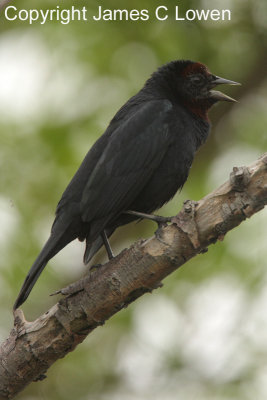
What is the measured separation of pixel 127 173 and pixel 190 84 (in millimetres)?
1042

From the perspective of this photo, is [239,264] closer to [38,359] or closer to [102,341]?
[102,341]

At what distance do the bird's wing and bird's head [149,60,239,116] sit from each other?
45cm

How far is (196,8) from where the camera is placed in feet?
17.7

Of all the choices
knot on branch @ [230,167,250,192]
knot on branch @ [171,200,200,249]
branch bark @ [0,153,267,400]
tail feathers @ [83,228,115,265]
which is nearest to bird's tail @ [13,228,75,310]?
branch bark @ [0,153,267,400]

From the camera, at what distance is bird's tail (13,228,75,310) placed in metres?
3.55

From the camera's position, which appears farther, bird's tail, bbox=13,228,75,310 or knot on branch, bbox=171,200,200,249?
bird's tail, bbox=13,228,75,310

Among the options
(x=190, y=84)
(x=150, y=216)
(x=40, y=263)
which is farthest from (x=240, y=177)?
(x=190, y=84)

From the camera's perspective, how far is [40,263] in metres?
3.62

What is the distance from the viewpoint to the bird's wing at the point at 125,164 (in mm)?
3791

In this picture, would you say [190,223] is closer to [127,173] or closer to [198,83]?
[127,173]

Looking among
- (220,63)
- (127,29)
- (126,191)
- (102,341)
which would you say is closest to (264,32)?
(220,63)

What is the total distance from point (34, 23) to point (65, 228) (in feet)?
8.08

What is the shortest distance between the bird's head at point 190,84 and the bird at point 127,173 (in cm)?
15

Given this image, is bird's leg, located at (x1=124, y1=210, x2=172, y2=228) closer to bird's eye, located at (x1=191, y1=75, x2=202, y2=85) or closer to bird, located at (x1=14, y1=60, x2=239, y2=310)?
bird, located at (x1=14, y1=60, x2=239, y2=310)
